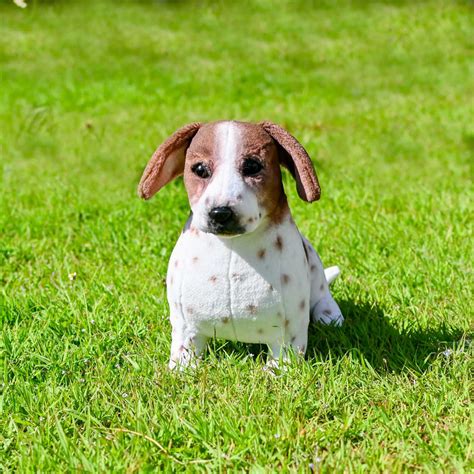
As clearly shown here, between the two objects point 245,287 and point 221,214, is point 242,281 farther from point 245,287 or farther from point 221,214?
point 221,214

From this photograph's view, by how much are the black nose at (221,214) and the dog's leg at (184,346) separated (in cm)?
60

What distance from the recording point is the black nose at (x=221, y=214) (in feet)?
8.33

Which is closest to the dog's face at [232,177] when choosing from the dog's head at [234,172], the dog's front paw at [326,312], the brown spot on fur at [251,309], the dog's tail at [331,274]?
the dog's head at [234,172]

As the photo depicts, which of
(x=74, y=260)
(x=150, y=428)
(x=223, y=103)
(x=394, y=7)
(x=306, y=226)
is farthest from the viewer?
(x=394, y=7)

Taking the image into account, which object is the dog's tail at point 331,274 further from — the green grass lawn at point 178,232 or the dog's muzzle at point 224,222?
the dog's muzzle at point 224,222

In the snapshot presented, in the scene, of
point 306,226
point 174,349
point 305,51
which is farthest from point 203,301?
point 305,51

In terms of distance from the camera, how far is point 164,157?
9.34 ft

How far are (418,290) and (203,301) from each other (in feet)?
5.46

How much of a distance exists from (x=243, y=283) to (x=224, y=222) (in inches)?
12.7

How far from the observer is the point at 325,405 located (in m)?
2.76

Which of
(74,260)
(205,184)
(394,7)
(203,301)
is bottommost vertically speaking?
(74,260)

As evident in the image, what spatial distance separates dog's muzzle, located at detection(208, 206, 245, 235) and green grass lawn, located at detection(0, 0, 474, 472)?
652 millimetres

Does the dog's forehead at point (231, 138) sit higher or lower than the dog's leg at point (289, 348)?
higher

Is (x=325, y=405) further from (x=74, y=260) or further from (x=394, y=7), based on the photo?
(x=394, y=7)
